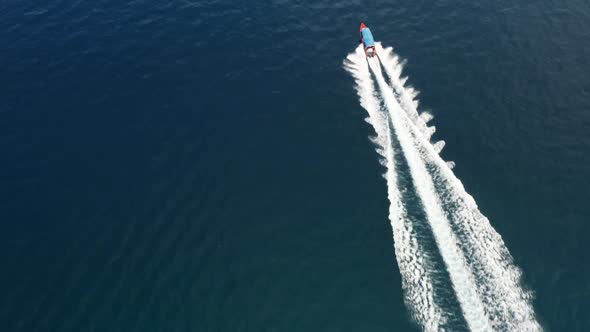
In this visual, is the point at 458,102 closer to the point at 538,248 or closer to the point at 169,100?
the point at 538,248

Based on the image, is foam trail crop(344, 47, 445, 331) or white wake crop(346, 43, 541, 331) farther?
foam trail crop(344, 47, 445, 331)

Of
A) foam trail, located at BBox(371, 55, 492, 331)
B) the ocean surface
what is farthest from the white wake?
the ocean surface

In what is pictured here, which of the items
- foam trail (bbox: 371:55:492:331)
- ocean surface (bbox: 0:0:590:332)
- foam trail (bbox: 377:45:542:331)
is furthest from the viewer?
ocean surface (bbox: 0:0:590:332)

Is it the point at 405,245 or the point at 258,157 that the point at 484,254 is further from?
the point at 258,157

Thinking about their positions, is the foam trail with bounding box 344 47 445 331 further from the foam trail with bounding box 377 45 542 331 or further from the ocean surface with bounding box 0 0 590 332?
the foam trail with bounding box 377 45 542 331

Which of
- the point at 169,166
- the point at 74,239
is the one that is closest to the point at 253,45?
the point at 169,166

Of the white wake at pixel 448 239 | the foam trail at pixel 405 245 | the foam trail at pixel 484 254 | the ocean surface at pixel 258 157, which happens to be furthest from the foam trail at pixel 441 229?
the foam trail at pixel 405 245
